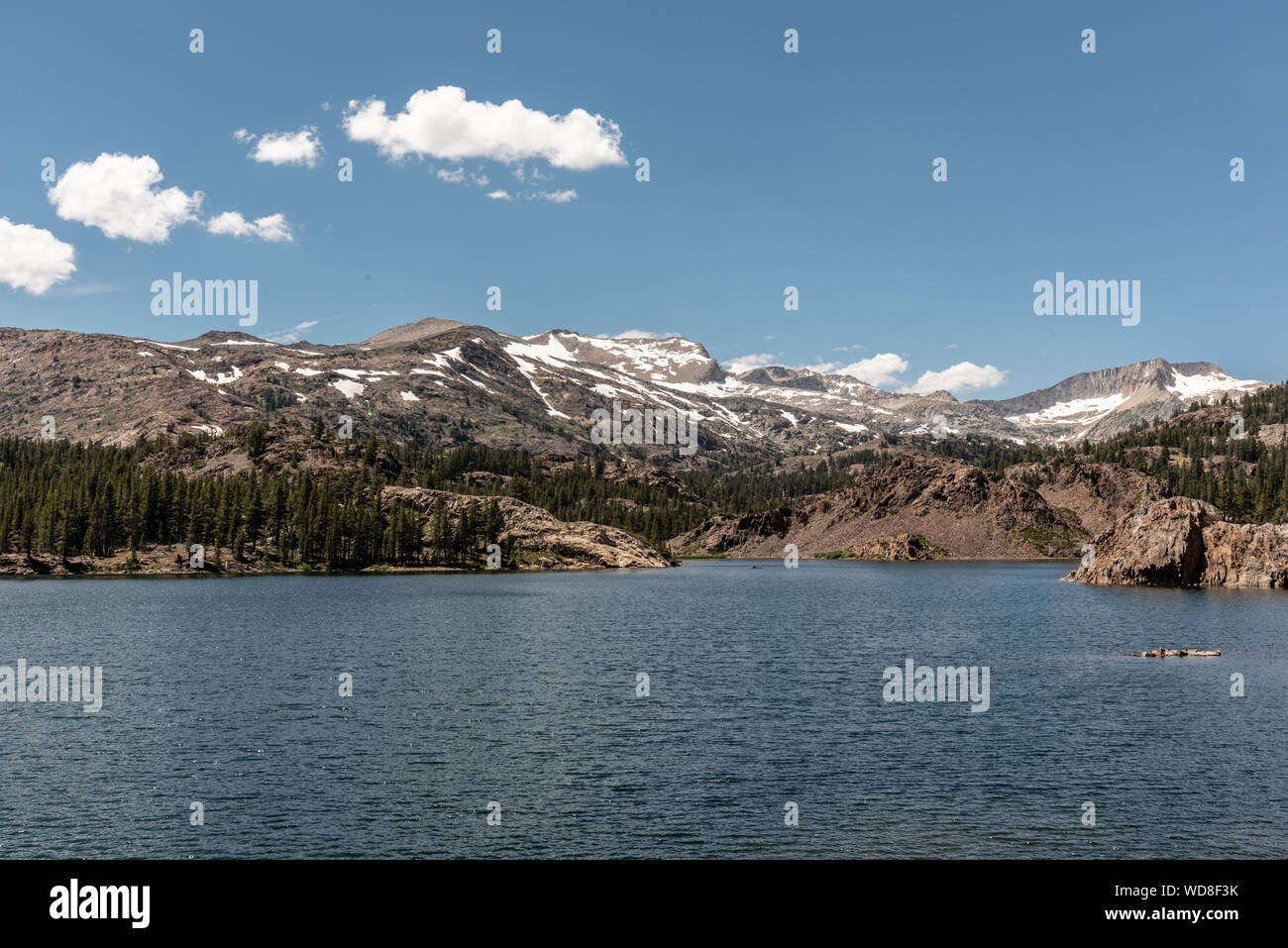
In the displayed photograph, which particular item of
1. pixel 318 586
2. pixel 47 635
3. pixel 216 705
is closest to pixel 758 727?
pixel 216 705

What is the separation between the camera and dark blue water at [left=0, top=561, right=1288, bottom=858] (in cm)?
4122

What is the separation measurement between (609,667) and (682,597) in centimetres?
9395

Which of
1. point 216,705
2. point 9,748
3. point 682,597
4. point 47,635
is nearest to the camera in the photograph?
point 9,748

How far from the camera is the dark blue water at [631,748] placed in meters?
41.2

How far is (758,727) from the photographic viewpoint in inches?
2446

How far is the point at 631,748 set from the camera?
56.3 metres
